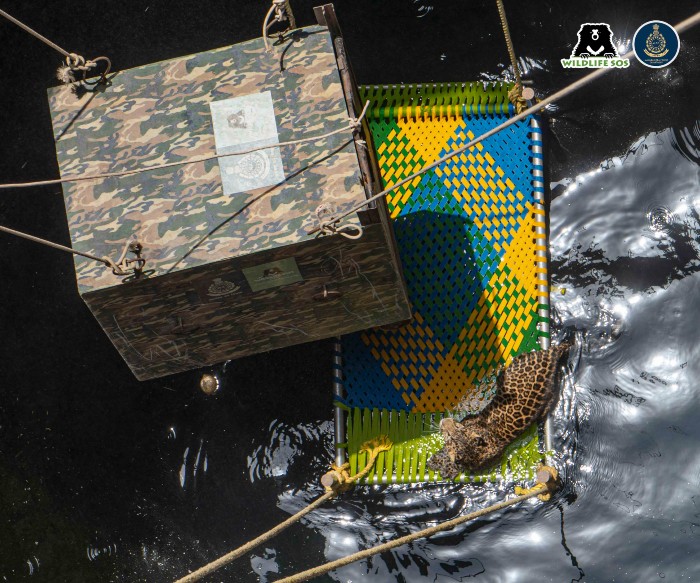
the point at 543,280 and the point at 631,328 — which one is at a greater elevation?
the point at 543,280

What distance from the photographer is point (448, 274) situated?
4.52 metres

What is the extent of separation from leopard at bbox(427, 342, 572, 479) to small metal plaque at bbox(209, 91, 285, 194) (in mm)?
1587

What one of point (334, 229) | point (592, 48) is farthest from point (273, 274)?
point (592, 48)

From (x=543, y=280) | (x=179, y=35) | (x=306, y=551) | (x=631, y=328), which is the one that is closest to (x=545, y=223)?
(x=543, y=280)

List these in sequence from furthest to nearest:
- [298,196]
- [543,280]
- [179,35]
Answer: [179,35]
[543,280]
[298,196]

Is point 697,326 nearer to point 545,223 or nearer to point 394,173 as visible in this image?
point 545,223

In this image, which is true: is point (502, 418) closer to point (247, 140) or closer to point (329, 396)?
point (329, 396)

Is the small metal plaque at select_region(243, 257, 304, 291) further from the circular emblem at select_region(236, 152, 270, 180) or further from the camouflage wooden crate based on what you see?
the circular emblem at select_region(236, 152, 270, 180)

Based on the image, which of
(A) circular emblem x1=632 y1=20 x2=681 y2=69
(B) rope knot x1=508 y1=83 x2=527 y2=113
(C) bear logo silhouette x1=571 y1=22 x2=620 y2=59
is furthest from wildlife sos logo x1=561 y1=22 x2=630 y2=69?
(B) rope knot x1=508 y1=83 x2=527 y2=113

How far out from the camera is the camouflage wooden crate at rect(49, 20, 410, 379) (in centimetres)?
343

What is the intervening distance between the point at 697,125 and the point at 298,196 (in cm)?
276

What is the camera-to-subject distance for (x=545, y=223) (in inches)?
181

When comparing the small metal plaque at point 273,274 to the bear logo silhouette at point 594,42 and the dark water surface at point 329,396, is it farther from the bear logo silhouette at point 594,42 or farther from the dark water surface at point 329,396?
the bear logo silhouette at point 594,42

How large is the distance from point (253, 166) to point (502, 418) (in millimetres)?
1842
